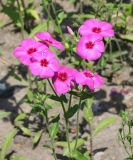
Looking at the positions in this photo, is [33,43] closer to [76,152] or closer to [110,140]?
[76,152]

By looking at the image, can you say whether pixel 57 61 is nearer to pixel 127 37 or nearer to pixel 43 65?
pixel 43 65

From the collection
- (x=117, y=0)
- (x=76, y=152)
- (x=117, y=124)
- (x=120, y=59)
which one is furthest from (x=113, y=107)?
(x=117, y=0)

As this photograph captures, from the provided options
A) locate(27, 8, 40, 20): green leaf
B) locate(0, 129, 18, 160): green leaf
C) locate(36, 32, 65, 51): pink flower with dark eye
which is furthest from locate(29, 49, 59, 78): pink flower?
locate(27, 8, 40, 20): green leaf

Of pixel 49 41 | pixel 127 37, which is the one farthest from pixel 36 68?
pixel 127 37

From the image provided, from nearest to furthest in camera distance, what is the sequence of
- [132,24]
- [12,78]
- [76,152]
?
[76,152] → [12,78] → [132,24]

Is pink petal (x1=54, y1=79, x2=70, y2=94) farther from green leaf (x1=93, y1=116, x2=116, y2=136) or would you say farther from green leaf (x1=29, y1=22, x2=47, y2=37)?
green leaf (x1=29, y1=22, x2=47, y2=37)

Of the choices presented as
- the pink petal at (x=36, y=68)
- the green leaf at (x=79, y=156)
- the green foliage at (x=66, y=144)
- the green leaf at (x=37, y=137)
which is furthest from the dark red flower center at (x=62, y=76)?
the green leaf at (x=37, y=137)

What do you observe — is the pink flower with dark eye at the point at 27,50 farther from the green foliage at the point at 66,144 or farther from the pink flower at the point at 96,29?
the green foliage at the point at 66,144
